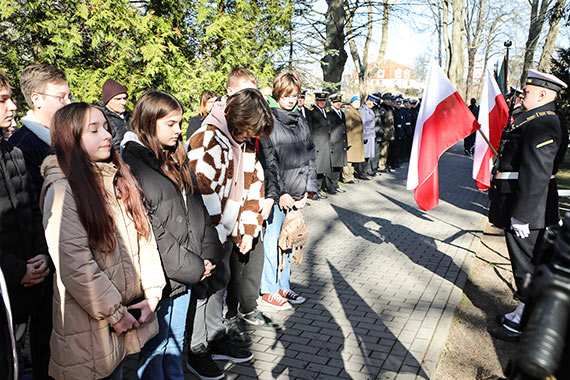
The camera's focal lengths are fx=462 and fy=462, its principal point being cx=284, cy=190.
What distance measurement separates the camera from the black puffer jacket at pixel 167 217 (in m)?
2.63

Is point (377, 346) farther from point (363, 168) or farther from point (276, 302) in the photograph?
point (363, 168)

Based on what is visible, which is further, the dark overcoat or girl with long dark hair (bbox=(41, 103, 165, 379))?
the dark overcoat

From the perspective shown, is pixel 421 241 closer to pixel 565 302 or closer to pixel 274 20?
pixel 274 20

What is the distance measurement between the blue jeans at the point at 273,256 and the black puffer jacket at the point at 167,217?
1777mm

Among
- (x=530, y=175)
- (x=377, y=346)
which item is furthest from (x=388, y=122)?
(x=377, y=346)

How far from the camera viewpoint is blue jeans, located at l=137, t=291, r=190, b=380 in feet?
9.15

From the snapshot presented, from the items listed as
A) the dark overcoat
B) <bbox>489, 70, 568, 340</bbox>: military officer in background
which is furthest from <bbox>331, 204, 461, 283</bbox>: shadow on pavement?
the dark overcoat

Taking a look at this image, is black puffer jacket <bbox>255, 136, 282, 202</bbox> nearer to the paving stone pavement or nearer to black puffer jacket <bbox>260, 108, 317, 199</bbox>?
black puffer jacket <bbox>260, 108, 317, 199</bbox>

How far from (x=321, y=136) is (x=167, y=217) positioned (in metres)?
7.33

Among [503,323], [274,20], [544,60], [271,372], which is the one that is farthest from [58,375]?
[544,60]

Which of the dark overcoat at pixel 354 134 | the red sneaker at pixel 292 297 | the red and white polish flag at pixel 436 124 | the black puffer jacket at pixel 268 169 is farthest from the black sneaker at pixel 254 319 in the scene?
the dark overcoat at pixel 354 134

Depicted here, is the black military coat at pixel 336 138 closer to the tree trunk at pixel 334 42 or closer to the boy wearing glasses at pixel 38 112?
the tree trunk at pixel 334 42

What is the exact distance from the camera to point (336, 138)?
1054 centimetres

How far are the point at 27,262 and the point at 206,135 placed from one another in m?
1.37
